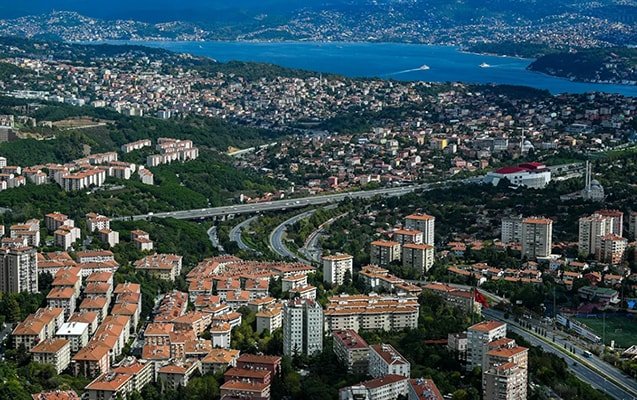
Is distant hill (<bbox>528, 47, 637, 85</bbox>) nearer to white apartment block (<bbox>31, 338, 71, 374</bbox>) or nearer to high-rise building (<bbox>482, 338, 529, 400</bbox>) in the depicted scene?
high-rise building (<bbox>482, 338, 529, 400</bbox>)

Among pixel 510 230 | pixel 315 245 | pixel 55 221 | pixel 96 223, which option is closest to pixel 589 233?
pixel 510 230

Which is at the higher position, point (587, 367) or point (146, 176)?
point (146, 176)

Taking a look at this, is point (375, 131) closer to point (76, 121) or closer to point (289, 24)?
point (76, 121)

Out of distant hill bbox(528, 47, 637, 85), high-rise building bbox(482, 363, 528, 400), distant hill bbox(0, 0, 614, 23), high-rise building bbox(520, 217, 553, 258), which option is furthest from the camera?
distant hill bbox(0, 0, 614, 23)

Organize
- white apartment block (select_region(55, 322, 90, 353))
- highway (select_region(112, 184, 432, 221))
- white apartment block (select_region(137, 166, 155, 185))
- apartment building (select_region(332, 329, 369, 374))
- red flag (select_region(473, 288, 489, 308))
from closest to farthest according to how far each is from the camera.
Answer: apartment building (select_region(332, 329, 369, 374)), white apartment block (select_region(55, 322, 90, 353)), red flag (select_region(473, 288, 489, 308)), highway (select_region(112, 184, 432, 221)), white apartment block (select_region(137, 166, 155, 185))

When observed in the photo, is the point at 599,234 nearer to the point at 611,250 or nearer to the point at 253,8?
the point at 611,250

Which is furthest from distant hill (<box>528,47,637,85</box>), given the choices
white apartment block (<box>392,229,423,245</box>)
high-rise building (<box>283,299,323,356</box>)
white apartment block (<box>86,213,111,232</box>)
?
high-rise building (<box>283,299,323,356</box>)
